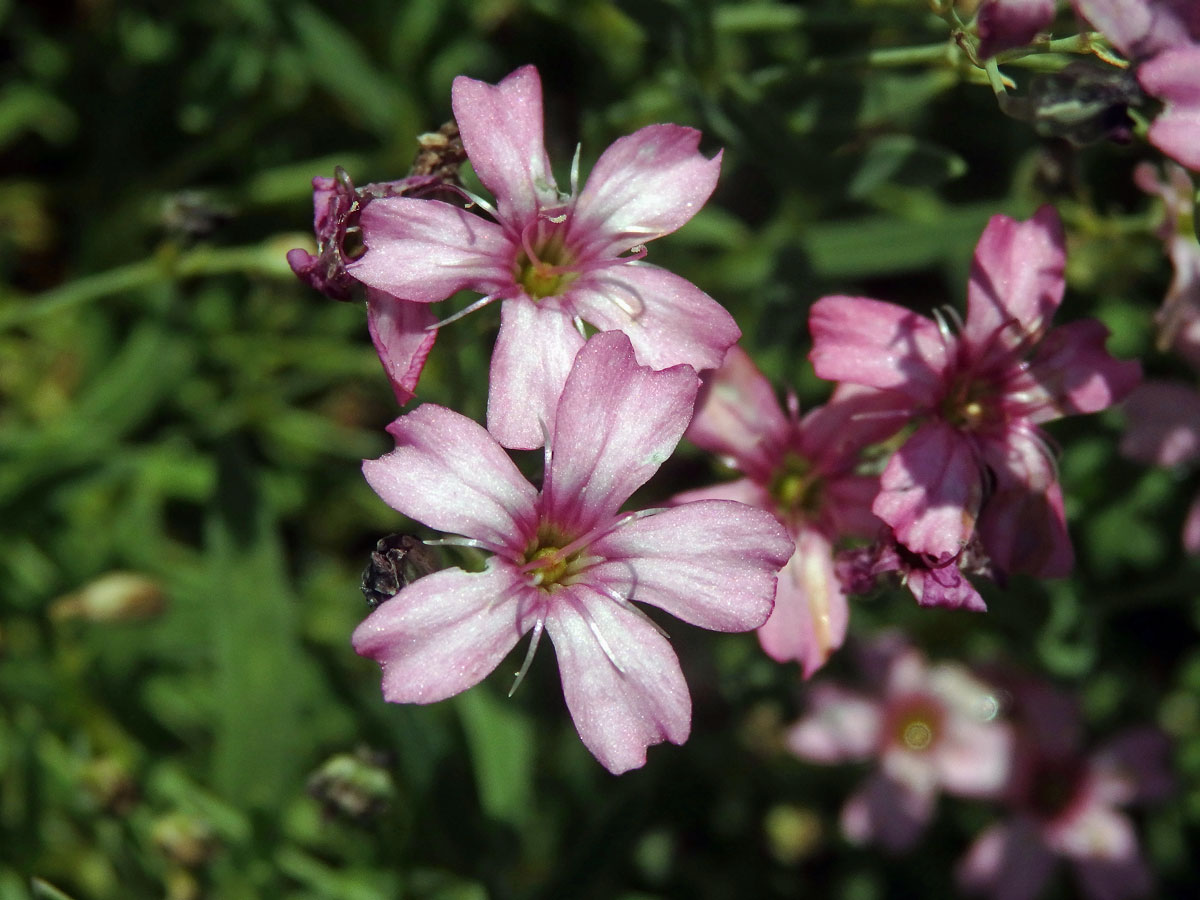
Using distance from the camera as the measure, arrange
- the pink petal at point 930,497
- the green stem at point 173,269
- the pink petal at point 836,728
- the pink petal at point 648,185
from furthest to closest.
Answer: the pink petal at point 836,728 → the green stem at point 173,269 → the pink petal at point 648,185 → the pink petal at point 930,497

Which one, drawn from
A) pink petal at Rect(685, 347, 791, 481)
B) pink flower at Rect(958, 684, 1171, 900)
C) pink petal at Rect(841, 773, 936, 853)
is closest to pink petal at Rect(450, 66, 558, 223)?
pink petal at Rect(685, 347, 791, 481)

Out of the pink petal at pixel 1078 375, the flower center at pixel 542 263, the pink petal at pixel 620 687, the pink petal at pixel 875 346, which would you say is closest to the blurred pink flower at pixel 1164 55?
the pink petal at pixel 1078 375

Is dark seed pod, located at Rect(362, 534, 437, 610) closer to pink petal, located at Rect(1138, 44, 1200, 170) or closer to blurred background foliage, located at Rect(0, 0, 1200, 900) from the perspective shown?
blurred background foliage, located at Rect(0, 0, 1200, 900)

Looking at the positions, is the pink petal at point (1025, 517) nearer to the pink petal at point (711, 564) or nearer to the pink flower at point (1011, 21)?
the pink petal at point (711, 564)

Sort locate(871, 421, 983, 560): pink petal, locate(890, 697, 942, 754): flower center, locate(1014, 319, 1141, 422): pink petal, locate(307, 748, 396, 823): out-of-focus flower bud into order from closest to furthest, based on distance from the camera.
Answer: locate(871, 421, 983, 560): pink petal, locate(1014, 319, 1141, 422): pink petal, locate(307, 748, 396, 823): out-of-focus flower bud, locate(890, 697, 942, 754): flower center

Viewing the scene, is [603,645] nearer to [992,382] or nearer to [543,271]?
[543,271]

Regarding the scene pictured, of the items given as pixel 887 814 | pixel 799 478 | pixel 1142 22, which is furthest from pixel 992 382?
pixel 887 814
